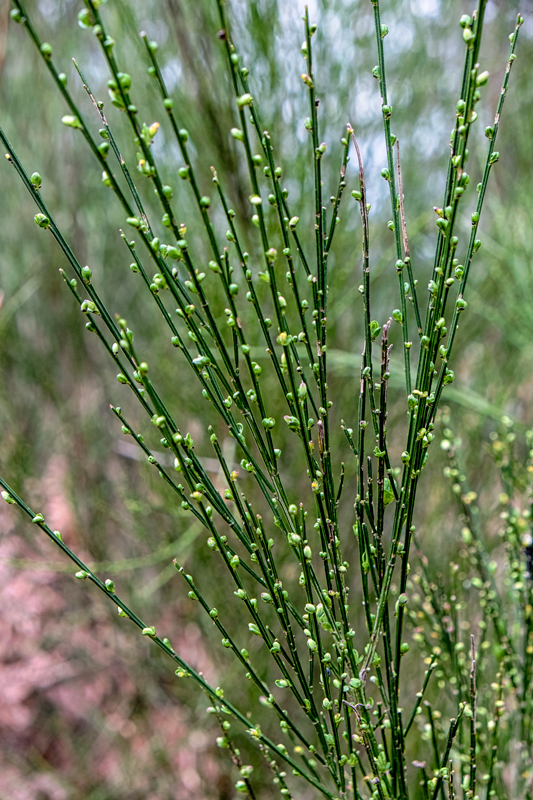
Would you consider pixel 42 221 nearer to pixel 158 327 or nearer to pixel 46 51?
pixel 46 51

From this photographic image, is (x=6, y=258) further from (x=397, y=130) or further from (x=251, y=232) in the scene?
(x=397, y=130)

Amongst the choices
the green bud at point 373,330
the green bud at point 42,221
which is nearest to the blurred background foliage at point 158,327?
the green bud at point 373,330

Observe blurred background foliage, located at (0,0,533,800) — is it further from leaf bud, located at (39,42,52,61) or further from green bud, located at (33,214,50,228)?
leaf bud, located at (39,42,52,61)

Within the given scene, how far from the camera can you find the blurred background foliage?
83.9 inches

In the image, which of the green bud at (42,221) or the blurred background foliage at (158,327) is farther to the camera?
A: the blurred background foliage at (158,327)

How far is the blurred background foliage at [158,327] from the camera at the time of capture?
2.13m

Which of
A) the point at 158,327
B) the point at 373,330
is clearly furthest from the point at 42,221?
the point at 158,327

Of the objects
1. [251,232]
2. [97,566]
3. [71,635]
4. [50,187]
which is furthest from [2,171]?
[71,635]

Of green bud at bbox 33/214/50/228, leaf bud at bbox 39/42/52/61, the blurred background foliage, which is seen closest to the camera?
leaf bud at bbox 39/42/52/61

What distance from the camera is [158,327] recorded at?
8.94ft

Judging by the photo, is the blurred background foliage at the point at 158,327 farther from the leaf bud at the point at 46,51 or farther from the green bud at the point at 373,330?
the leaf bud at the point at 46,51

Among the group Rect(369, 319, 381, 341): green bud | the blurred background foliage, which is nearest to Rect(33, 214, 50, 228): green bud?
Rect(369, 319, 381, 341): green bud

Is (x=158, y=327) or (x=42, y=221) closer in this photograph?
(x=42, y=221)

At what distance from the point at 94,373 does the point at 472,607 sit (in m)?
2.66
